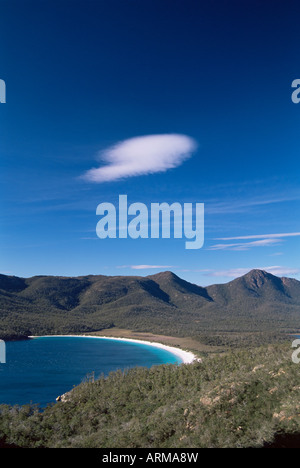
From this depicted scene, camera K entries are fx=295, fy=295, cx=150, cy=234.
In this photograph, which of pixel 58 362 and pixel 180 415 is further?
pixel 58 362

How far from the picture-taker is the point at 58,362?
429 feet

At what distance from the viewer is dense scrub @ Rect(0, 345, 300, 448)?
2526 centimetres

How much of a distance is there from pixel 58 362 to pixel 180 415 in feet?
378

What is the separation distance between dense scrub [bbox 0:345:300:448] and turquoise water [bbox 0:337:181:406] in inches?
1351

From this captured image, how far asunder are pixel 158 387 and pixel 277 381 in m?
23.0

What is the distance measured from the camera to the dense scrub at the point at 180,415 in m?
25.3

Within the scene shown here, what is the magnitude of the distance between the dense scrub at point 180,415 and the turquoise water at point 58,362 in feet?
113

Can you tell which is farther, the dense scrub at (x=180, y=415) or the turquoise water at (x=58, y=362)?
the turquoise water at (x=58, y=362)

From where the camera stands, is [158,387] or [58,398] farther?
[58,398]

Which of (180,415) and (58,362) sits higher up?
(180,415)
